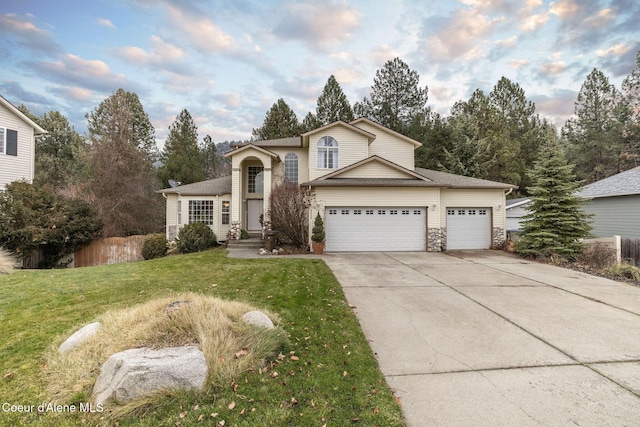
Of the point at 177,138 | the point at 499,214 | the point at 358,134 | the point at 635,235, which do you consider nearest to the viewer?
the point at 635,235

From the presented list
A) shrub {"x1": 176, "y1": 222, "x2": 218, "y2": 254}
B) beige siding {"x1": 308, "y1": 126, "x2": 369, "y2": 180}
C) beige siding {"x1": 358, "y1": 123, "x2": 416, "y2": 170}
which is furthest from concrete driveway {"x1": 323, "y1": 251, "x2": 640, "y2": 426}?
beige siding {"x1": 358, "y1": 123, "x2": 416, "y2": 170}

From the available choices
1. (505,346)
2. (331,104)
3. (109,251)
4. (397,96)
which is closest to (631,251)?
(505,346)

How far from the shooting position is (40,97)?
69.3ft

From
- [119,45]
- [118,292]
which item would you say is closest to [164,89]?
[119,45]

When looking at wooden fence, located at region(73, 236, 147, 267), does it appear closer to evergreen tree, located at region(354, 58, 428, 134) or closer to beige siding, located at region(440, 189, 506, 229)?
beige siding, located at region(440, 189, 506, 229)

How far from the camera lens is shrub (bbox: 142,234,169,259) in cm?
1519

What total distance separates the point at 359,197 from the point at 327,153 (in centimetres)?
389

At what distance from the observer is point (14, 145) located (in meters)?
14.6

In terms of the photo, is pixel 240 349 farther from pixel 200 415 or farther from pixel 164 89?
pixel 164 89

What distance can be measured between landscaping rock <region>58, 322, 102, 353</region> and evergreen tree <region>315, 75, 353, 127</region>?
26.1m

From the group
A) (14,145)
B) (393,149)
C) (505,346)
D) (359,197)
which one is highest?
(393,149)

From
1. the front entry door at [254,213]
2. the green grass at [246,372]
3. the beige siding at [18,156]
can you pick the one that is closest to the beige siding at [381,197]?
the front entry door at [254,213]

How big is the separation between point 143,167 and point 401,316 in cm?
2137

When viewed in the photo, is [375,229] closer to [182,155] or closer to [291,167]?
[291,167]
